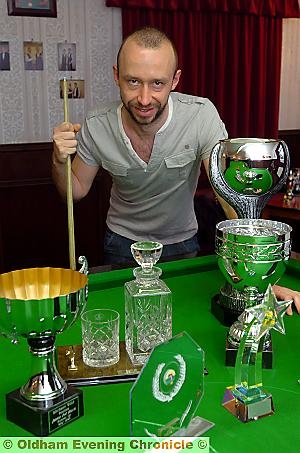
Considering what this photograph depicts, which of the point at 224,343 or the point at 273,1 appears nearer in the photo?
the point at 224,343

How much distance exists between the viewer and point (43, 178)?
417cm

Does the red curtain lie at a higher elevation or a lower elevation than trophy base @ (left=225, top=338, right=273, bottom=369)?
higher

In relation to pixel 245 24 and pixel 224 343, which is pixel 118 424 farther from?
pixel 245 24

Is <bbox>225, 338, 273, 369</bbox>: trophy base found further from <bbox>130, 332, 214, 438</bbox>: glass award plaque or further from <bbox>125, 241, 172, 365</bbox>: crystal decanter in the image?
<bbox>130, 332, 214, 438</bbox>: glass award plaque

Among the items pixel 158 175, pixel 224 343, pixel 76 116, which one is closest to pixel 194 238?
pixel 158 175

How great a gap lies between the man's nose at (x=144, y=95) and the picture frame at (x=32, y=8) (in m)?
2.09

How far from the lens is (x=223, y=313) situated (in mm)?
1607

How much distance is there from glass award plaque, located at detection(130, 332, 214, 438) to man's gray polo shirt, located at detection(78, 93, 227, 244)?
1484 millimetres

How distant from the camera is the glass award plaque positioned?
38.9 inches

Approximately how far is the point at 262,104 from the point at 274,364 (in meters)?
3.85

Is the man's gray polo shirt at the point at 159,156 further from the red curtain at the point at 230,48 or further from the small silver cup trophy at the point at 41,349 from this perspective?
the red curtain at the point at 230,48

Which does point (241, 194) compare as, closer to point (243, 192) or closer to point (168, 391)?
point (243, 192)

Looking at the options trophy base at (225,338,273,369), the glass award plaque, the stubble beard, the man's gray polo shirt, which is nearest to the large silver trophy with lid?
trophy base at (225,338,273,369)

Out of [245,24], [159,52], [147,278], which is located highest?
[245,24]
